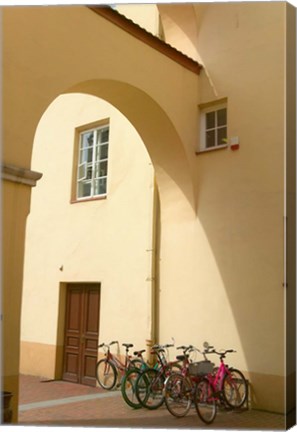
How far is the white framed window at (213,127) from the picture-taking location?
8.98 m

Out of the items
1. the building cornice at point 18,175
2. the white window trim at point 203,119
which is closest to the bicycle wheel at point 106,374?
the white window trim at point 203,119

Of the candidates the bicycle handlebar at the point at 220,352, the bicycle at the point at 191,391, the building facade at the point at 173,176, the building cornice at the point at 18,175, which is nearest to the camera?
the building cornice at the point at 18,175

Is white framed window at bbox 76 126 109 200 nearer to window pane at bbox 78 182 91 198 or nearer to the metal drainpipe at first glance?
window pane at bbox 78 182 91 198

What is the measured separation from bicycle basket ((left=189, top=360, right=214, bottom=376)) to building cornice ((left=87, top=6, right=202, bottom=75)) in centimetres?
484

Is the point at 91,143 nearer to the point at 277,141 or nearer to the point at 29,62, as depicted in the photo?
the point at 277,141

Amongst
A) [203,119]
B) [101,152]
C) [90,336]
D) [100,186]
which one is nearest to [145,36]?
[203,119]

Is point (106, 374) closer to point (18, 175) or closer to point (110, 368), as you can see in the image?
point (110, 368)

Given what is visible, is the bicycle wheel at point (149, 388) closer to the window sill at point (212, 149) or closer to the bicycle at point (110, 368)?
the bicycle at point (110, 368)

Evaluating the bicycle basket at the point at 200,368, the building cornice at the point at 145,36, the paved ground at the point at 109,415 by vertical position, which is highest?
the building cornice at the point at 145,36

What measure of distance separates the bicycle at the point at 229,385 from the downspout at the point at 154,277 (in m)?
1.57

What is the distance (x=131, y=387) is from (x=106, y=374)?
152 centimetres

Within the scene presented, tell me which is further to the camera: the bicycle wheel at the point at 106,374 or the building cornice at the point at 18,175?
the bicycle wheel at the point at 106,374

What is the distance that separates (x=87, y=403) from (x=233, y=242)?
11.5 feet

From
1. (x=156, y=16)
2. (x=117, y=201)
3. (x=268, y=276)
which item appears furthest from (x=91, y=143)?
(x=268, y=276)
